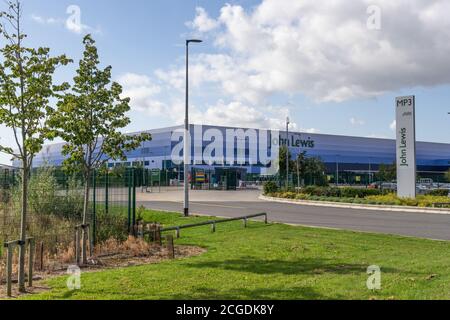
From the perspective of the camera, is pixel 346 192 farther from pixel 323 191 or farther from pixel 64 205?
pixel 64 205

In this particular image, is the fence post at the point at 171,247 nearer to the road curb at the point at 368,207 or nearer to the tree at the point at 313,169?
the road curb at the point at 368,207

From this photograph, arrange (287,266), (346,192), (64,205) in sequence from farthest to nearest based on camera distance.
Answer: (346,192), (64,205), (287,266)

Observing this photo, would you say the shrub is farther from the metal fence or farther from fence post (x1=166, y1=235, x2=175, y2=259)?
fence post (x1=166, y1=235, x2=175, y2=259)

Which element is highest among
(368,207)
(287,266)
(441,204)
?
(441,204)

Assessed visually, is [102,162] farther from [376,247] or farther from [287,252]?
[376,247]

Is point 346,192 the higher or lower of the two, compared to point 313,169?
lower

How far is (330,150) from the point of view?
89312mm

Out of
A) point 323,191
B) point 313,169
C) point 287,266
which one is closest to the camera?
point 287,266

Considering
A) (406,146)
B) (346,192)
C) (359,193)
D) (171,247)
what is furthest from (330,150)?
(171,247)

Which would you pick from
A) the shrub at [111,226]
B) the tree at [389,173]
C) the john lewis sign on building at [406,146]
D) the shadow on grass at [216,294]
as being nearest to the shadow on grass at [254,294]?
the shadow on grass at [216,294]

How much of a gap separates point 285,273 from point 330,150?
8318 cm

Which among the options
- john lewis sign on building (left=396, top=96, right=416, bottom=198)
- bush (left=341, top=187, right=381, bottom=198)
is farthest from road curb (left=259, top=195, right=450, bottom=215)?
bush (left=341, top=187, right=381, bottom=198)

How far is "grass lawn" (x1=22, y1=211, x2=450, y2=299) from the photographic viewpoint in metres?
6.77
